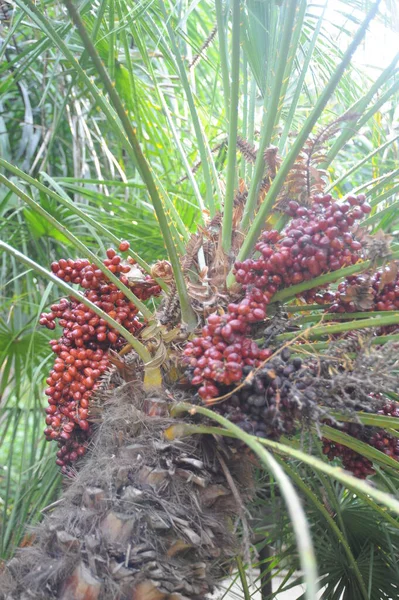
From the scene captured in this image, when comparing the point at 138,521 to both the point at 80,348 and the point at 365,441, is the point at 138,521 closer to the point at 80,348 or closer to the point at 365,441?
the point at 80,348

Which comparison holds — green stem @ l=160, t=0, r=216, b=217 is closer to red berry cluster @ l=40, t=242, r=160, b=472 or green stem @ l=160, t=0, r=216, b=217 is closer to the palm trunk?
red berry cluster @ l=40, t=242, r=160, b=472

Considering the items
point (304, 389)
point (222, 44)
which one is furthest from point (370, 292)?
point (222, 44)

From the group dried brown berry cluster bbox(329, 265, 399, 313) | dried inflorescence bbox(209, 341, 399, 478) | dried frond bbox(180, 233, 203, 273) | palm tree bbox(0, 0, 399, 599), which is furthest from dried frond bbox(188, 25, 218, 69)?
dried inflorescence bbox(209, 341, 399, 478)

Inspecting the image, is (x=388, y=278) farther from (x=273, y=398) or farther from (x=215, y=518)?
(x=215, y=518)

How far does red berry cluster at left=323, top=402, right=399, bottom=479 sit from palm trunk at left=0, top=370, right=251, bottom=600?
0.20 metres

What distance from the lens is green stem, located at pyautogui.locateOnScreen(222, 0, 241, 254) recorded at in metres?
0.93

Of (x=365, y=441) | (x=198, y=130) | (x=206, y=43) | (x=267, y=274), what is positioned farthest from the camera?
(x=206, y=43)

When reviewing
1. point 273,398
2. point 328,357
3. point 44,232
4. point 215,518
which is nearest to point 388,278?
point 328,357

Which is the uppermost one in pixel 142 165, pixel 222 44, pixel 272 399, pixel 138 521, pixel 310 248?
pixel 222 44

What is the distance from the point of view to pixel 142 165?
88 cm

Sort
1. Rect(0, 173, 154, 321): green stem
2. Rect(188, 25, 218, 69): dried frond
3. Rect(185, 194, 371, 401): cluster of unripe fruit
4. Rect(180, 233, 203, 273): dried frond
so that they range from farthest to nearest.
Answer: Rect(188, 25, 218, 69): dried frond → Rect(180, 233, 203, 273): dried frond → Rect(0, 173, 154, 321): green stem → Rect(185, 194, 371, 401): cluster of unripe fruit

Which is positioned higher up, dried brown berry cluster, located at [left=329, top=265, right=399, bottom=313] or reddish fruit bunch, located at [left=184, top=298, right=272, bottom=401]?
dried brown berry cluster, located at [left=329, top=265, right=399, bottom=313]

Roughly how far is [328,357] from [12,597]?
597 millimetres

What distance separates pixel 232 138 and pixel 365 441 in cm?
61
